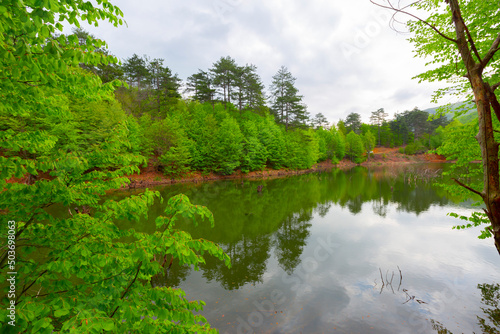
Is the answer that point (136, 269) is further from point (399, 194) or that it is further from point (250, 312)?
point (399, 194)

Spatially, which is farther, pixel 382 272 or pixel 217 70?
pixel 217 70

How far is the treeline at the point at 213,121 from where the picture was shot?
3162cm

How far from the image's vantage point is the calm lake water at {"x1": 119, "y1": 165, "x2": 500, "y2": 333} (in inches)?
242

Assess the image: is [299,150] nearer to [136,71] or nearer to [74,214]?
[136,71]

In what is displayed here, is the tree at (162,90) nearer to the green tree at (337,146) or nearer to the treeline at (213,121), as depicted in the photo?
the treeline at (213,121)

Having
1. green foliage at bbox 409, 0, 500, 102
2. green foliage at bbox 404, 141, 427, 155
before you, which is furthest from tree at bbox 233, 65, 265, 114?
green foliage at bbox 404, 141, 427, 155

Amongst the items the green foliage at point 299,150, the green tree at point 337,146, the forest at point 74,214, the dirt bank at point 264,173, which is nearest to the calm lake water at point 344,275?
the forest at point 74,214

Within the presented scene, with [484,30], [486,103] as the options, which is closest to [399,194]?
[484,30]

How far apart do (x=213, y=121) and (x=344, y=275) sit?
3381 cm

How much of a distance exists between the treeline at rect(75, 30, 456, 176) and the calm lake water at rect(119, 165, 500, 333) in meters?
18.0

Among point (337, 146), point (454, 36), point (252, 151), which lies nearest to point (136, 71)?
point (252, 151)

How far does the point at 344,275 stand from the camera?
8.43 meters

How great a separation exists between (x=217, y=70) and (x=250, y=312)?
46834 mm

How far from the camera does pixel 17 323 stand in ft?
6.60
